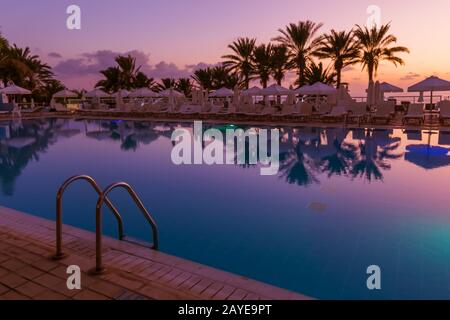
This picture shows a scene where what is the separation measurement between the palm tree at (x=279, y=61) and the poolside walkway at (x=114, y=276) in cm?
2838

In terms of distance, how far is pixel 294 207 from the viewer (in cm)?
622

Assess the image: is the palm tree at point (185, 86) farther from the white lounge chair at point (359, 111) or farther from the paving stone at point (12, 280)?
the paving stone at point (12, 280)

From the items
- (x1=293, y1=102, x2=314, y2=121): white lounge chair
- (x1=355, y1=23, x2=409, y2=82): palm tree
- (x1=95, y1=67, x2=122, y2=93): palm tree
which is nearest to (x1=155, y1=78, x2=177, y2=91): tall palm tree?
(x1=95, y1=67, x2=122, y2=93): palm tree

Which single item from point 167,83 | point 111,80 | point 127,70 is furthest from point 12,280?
point 127,70

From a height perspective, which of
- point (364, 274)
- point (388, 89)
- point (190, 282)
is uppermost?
point (388, 89)

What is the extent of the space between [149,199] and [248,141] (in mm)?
8082

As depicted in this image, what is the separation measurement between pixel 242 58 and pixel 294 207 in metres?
28.8

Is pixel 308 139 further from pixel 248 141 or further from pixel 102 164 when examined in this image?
pixel 102 164

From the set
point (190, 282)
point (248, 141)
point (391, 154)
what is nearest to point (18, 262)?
point (190, 282)

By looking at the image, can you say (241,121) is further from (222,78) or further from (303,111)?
(222,78)

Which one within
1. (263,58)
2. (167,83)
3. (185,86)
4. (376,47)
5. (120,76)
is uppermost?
(263,58)

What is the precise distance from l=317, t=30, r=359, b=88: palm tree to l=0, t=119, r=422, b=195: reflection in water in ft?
42.1

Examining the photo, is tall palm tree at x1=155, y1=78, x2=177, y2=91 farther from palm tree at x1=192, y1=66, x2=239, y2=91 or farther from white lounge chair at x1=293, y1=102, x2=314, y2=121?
white lounge chair at x1=293, y1=102, x2=314, y2=121
